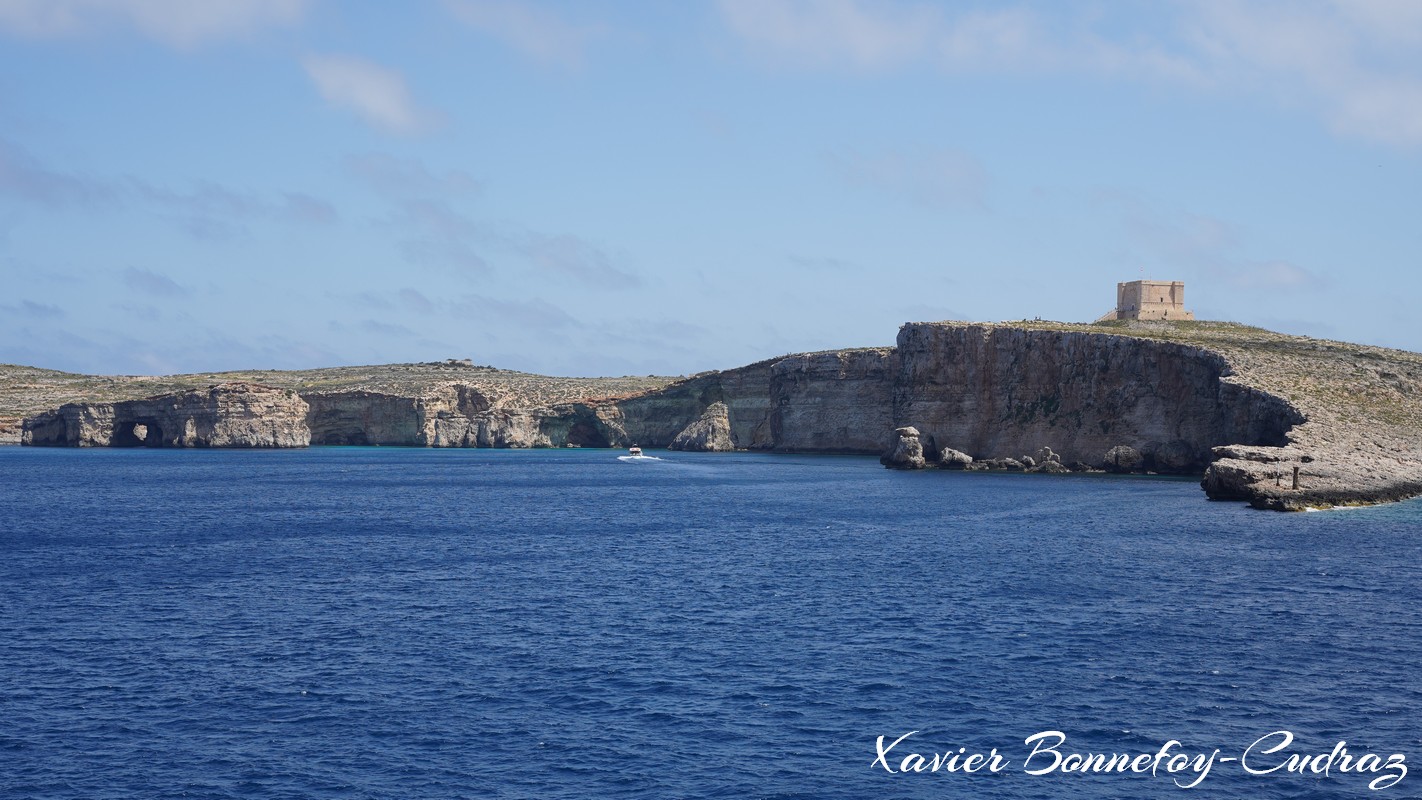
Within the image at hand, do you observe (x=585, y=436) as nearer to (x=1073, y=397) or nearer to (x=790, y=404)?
(x=790, y=404)

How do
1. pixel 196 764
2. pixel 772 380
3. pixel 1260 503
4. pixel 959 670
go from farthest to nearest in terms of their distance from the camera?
pixel 772 380
pixel 1260 503
pixel 959 670
pixel 196 764

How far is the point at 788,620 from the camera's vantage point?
1465 inches

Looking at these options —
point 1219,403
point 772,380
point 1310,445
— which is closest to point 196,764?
point 1310,445

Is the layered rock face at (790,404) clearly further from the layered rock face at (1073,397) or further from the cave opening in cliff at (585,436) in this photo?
the layered rock face at (1073,397)

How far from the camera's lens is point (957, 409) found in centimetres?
11862

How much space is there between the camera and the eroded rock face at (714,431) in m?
168

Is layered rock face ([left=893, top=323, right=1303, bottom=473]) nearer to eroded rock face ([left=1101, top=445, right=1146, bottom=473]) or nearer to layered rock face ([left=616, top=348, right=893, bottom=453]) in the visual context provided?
eroded rock face ([left=1101, top=445, right=1146, bottom=473])

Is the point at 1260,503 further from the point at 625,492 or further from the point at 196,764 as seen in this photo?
the point at 196,764

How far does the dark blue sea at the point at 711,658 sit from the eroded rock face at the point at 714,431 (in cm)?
10336

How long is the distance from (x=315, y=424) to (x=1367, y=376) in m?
145

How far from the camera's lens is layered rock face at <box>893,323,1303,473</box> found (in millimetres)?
93875

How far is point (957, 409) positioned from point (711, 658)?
90.4 metres

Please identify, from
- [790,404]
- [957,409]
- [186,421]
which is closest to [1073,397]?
[957,409]

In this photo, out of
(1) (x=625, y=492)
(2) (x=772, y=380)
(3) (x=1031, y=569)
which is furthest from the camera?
(2) (x=772, y=380)
